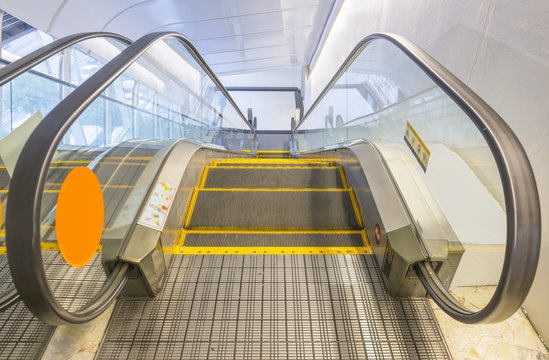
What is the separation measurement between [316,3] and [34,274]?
9031mm

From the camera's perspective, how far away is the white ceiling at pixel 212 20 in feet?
20.2

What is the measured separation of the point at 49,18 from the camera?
603cm

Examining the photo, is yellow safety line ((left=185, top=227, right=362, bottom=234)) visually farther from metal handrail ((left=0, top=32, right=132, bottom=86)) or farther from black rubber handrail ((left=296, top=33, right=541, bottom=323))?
metal handrail ((left=0, top=32, right=132, bottom=86))

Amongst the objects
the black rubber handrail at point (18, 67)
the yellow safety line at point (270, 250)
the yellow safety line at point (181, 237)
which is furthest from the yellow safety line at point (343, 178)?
the black rubber handrail at point (18, 67)

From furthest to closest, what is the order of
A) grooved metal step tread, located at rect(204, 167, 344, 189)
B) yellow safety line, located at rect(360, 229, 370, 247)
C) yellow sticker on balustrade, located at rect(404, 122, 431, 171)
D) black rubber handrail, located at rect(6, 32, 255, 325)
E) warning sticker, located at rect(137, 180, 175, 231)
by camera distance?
1. grooved metal step tread, located at rect(204, 167, 344, 189)
2. yellow safety line, located at rect(360, 229, 370, 247)
3. warning sticker, located at rect(137, 180, 175, 231)
4. yellow sticker on balustrade, located at rect(404, 122, 431, 171)
5. black rubber handrail, located at rect(6, 32, 255, 325)

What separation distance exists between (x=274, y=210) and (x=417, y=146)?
45.3 inches

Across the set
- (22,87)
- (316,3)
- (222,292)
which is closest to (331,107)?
(222,292)

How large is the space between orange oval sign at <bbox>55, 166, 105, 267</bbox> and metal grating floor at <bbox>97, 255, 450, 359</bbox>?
0.50 meters

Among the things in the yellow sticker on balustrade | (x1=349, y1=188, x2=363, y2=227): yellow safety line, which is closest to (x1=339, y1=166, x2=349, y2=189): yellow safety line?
(x1=349, y1=188, x2=363, y2=227): yellow safety line

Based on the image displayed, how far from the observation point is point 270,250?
6.57 ft

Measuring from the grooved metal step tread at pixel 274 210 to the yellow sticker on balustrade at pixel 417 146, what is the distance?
29.7 inches

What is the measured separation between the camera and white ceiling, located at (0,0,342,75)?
617cm

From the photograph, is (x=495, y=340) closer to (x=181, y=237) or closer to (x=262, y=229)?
(x=262, y=229)

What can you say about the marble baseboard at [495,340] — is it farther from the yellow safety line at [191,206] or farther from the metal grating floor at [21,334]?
the metal grating floor at [21,334]
